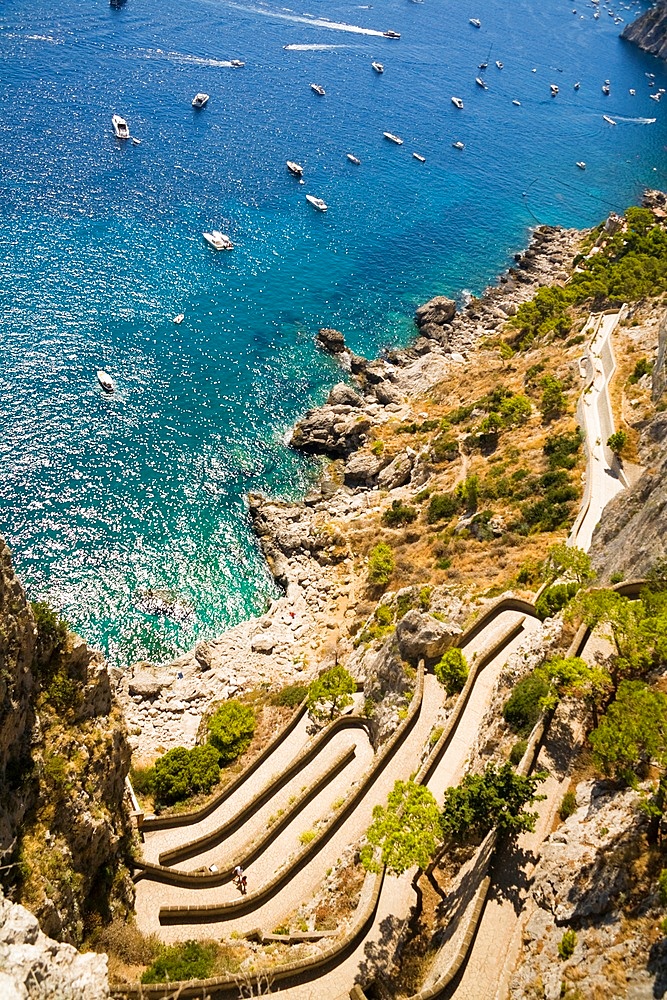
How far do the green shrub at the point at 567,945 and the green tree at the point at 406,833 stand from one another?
22.7ft

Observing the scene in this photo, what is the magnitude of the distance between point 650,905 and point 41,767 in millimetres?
28117

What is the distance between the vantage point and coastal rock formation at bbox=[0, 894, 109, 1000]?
20984mm

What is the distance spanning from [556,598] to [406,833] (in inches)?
785

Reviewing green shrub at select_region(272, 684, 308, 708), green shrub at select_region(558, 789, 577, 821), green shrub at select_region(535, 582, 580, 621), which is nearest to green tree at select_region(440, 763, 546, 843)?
green shrub at select_region(558, 789, 577, 821)

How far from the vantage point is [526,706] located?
→ 35.2 meters

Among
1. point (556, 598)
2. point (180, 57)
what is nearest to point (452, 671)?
point (556, 598)

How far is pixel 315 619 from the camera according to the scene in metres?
66.6

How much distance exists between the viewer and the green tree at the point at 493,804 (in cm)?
3044

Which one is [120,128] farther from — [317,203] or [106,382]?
[106,382]

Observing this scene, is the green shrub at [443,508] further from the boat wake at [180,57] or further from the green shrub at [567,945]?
the boat wake at [180,57]

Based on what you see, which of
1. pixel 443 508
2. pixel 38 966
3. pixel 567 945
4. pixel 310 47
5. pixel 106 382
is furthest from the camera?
pixel 310 47

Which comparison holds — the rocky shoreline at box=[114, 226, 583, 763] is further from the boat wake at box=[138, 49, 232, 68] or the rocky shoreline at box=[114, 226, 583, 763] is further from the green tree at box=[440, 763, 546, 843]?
the boat wake at box=[138, 49, 232, 68]

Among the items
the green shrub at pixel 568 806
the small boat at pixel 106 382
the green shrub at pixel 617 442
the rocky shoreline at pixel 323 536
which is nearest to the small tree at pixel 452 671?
the green shrub at pixel 568 806

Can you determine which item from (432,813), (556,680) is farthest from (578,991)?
(556,680)
